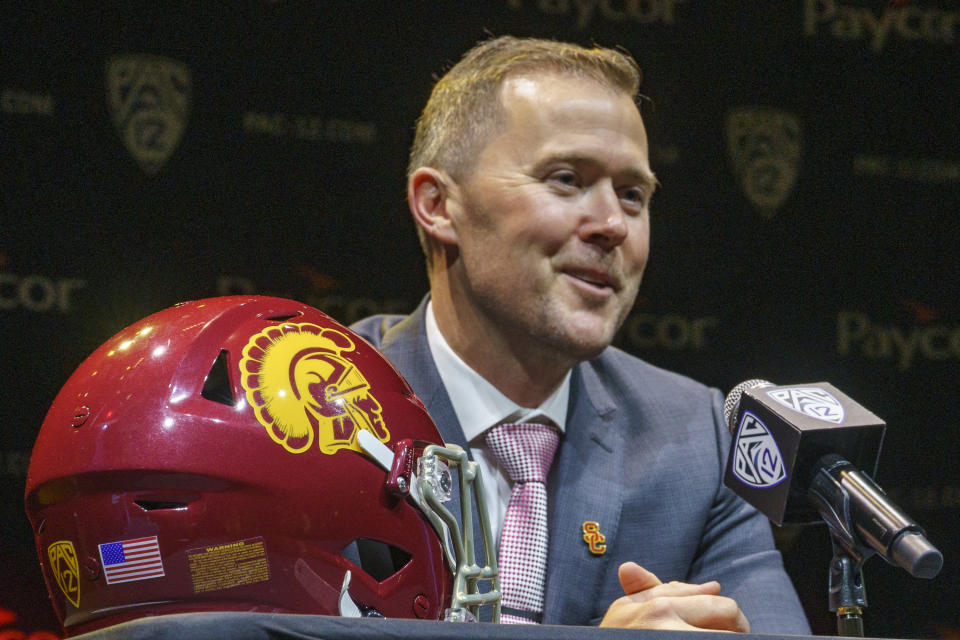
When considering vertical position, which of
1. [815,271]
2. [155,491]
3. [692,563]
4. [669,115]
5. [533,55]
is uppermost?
[533,55]

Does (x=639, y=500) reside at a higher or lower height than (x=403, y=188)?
lower

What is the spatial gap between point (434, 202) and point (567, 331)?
0.36 meters

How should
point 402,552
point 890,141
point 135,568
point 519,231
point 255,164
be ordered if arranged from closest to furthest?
point 135,568 → point 402,552 → point 519,231 → point 255,164 → point 890,141

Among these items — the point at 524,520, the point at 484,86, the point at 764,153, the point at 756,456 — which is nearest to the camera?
the point at 756,456

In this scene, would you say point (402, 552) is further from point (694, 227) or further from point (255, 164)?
point (694, 227)

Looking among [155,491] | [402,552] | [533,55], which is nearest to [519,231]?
[533,55]

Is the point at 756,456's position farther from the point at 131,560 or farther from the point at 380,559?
the point at 131,560

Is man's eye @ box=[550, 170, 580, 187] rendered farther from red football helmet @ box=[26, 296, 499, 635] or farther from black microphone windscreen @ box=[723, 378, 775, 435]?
red football helmet @ box=[26, 296, 499, 635]

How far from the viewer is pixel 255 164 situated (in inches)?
88.8

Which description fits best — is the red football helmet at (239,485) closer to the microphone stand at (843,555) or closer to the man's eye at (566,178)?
the microphone stand at (843,555)

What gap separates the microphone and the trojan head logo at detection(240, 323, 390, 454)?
0.39 metres

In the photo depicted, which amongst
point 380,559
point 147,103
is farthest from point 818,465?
point 147,103

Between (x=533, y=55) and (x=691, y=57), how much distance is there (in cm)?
89

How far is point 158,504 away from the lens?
100cm
